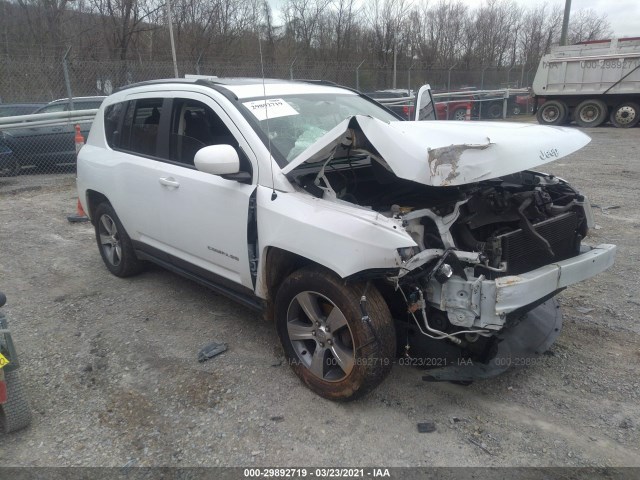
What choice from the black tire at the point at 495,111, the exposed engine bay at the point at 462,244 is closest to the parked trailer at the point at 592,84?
the black tire at the point at 495,111

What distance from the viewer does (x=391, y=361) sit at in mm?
2719

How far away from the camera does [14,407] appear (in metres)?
2.71

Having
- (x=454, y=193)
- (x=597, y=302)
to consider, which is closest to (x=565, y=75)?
(x=597, y=302)

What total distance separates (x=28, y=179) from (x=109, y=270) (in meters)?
6.92

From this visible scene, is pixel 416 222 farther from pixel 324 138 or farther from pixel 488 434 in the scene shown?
pixel 488 434

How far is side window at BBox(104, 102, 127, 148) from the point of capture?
4.51 metres

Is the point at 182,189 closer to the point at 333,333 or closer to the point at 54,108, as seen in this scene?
the point at 333,333

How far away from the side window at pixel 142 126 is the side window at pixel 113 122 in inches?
4.6

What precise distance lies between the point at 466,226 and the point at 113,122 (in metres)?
3.48

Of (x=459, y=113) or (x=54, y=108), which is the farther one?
(x=459, y=113)

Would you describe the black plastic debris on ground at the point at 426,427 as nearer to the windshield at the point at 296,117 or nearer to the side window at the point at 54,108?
the windshield at the point at 296,117

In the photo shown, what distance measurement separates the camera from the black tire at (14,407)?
8.83ft

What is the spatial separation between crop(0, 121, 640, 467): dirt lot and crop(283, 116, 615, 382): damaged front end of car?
263 millimetres

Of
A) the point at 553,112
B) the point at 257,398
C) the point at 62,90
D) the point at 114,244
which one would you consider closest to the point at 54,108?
the point at 62,90
